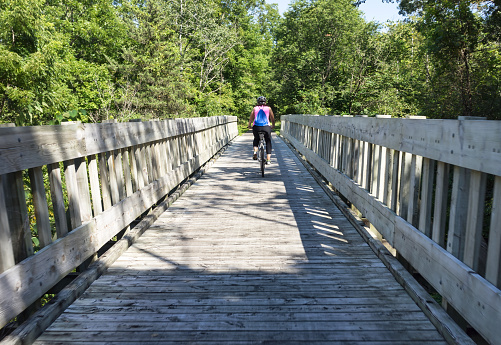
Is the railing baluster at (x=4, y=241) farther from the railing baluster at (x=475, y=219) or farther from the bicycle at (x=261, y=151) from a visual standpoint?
the bicycle at (x=261, y=151)

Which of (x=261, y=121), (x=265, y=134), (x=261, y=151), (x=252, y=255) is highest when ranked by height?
(x=261, y=121)

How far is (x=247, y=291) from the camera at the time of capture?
349 cm

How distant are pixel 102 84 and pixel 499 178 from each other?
105ft

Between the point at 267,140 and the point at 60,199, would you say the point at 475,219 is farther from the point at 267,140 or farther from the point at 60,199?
the point at 267,140

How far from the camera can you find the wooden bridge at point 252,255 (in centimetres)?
268

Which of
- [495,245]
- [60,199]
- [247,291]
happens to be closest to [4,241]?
[60,199]

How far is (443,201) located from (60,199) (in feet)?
9.65

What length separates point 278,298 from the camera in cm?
336

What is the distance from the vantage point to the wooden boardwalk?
9.25 ft

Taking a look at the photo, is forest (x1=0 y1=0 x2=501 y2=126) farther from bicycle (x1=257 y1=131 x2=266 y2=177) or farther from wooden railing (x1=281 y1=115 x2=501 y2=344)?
wooden railing (x1=281 y1=115 x2=501 y2=344)

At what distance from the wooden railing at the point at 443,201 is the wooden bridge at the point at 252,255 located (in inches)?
0.5

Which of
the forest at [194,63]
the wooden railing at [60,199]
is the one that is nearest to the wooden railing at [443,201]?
the wooden railing at [60,199]

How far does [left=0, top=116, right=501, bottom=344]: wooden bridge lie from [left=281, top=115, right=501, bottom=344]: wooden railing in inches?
0.5

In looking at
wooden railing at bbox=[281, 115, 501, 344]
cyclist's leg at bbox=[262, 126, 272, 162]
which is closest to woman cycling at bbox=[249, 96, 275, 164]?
cyclist's leg at bbox=[262, 126, 272, 162]
